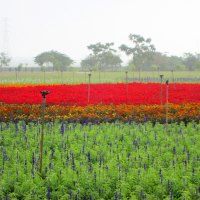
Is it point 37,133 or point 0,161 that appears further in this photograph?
point 37,133

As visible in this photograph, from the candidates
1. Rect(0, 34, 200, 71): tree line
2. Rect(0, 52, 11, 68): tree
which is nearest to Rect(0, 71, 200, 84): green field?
Rect(0, 34, 200, 71): tree line

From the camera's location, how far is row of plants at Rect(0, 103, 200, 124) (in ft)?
39.1

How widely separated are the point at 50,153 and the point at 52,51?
93.0 meters

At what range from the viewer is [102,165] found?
6.83 meters

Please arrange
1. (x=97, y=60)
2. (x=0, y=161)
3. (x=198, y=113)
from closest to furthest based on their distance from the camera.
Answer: (x=0, y=161), (x=198, y=113), (x=97, y=60)

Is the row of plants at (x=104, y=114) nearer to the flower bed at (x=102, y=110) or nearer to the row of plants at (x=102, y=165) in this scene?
the flower bed at (x=102, y=110)

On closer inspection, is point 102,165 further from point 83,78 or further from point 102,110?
point 83,78

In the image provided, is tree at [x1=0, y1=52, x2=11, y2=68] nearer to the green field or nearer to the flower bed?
the green field

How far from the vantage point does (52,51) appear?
98625mm

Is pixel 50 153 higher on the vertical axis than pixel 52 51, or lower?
lower

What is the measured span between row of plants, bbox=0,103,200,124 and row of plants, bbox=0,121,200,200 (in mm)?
Answer: 2006

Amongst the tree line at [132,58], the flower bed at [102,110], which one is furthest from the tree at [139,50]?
the flower bed at [102,110]

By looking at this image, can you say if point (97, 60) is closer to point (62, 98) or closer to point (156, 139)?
point (62, 98)

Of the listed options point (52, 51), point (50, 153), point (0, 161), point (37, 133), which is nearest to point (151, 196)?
point (50, 153)
